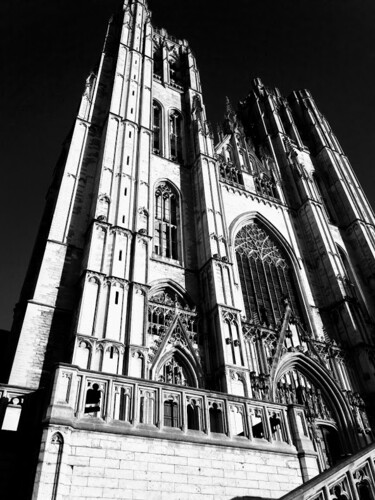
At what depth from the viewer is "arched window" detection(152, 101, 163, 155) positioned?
840 inches

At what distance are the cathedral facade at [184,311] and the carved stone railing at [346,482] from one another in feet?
0.11

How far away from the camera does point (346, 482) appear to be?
5.54 metres

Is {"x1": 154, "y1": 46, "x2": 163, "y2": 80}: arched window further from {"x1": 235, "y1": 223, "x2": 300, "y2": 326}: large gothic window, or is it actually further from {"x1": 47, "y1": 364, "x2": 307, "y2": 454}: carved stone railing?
{"x1": 47, "y1": 364, "x2": 307, "y2": 454}: carved stone railing

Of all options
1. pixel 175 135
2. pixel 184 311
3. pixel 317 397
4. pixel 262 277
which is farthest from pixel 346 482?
pixel 175 135

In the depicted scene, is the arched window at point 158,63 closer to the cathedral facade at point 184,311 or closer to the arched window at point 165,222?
the cathedral facade at point 184,311

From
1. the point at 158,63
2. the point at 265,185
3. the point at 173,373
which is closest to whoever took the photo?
the point at 173,373

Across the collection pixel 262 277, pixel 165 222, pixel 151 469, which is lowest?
pixel 151 469

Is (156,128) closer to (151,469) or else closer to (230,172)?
(230,172)

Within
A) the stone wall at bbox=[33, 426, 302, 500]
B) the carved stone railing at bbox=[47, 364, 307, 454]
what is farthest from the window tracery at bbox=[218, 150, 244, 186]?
the stone wall at bbox=[33, 426, 302, 500]

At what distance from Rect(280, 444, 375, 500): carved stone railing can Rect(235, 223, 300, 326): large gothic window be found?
10050 mm

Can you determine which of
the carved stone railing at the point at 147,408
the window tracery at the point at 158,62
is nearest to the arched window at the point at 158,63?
the window tracery at the point at 158,62

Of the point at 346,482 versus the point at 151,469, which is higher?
the point at 151,469

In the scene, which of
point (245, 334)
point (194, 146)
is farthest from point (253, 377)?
point (194, 146)

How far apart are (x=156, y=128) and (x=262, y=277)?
1070 cm
